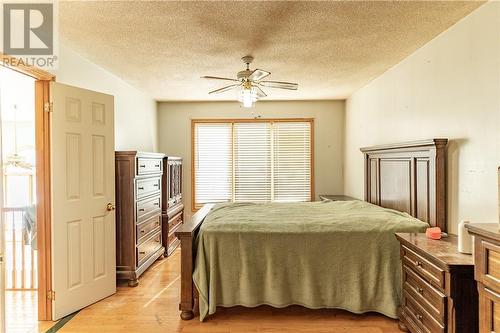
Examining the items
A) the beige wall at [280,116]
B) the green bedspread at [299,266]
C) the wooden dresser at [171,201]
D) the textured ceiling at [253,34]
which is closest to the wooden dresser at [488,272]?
the green bedspread at [299,266]

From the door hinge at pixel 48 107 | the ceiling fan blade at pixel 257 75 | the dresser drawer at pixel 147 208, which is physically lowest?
the dresser drawer at pixel 147 208

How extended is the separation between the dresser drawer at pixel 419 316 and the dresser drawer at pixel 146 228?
280 cm

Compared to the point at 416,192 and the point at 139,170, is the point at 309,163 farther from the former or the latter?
the point at 139,170

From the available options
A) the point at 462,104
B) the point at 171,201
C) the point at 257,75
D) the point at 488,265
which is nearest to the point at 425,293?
the point at 488,265

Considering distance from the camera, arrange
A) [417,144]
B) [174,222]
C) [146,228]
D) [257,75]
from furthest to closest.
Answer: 1. [174,222]
2. [146,228]
3. [257,75]
4. [417,144]

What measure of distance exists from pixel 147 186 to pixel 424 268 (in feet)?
10.2

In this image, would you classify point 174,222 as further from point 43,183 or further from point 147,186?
point 43,183

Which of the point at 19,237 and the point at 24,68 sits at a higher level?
the point at 24,68

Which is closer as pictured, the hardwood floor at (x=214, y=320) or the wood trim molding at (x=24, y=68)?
the wood trim molding at (x=24, y=68)

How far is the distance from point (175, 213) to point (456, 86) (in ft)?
13.3

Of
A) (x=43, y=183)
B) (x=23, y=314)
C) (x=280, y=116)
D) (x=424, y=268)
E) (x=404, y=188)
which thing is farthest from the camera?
(x=280, y=116)

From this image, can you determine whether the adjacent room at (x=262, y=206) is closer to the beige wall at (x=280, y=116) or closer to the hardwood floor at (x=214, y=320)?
the hardwood floor at (x=214, y=320)

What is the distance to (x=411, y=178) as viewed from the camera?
10.7ft

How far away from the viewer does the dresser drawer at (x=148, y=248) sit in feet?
12.0
